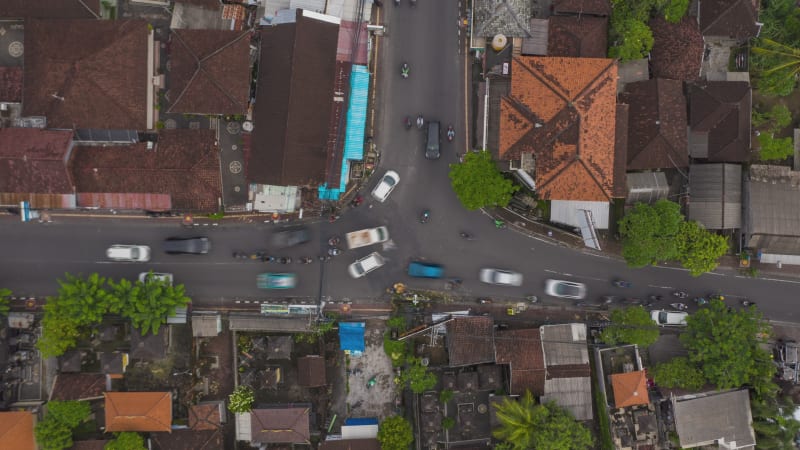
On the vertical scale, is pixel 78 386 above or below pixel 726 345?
below

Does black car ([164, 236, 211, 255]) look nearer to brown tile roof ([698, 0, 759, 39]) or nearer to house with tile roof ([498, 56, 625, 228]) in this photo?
house with tile roof ([498, 56, 625, 228])

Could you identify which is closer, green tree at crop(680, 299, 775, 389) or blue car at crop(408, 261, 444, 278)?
green tree at crop(680, 299, 775, 389)

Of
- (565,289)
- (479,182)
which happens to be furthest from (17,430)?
(565,289)

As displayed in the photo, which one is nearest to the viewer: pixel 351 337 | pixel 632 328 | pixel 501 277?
pixel 632 328

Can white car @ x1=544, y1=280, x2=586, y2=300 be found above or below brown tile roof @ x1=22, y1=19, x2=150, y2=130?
below

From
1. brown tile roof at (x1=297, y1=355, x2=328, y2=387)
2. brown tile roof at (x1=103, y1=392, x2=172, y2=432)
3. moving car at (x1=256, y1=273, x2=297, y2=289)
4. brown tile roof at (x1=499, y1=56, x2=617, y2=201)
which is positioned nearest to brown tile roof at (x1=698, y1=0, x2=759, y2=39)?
brown tile roof at (x1=499, y1=56, x2=617, y2=201)

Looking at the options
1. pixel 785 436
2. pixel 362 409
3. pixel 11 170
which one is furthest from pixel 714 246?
pixel 11 170

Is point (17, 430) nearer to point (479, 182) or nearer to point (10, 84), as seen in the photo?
point (10, 84)

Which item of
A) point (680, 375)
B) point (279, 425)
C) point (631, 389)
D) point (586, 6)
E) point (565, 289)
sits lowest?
point (279, 425)

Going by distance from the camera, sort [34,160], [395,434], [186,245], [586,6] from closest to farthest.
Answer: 1. [34,160]
2. [395,434]
3. [586,6]
4. [186,245]
